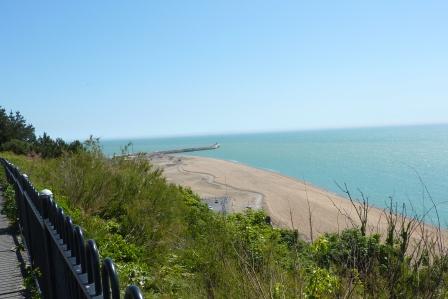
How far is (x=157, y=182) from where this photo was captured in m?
13.8

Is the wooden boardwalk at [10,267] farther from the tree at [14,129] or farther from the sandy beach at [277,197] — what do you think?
the tree at [14,129]

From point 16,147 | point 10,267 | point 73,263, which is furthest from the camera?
point 16,147

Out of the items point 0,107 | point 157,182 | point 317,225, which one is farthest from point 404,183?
point 157,182

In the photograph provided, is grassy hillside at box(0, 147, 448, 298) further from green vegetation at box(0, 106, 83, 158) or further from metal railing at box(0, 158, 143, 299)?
green vegetation at box(0, 106, 83, 158)

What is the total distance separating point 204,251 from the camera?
870 centimetres

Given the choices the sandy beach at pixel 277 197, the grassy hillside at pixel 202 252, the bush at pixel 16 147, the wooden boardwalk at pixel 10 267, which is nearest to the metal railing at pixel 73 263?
the wooden boardwalk at pixel 10 267

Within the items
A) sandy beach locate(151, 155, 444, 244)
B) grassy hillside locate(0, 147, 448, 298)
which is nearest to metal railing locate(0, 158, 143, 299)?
grassy hillside locate(0, 147, 448, 298)

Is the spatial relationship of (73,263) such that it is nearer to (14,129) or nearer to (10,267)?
(10,267)

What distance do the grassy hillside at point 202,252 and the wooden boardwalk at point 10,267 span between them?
991 mm

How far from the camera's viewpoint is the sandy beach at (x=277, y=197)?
33188 mm

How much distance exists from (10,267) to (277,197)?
3951cm

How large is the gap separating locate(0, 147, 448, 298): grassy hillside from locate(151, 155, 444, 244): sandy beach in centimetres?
1334

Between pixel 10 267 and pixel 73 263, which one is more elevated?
pixel 73 263

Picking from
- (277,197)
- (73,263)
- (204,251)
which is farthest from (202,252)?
(277,197)
